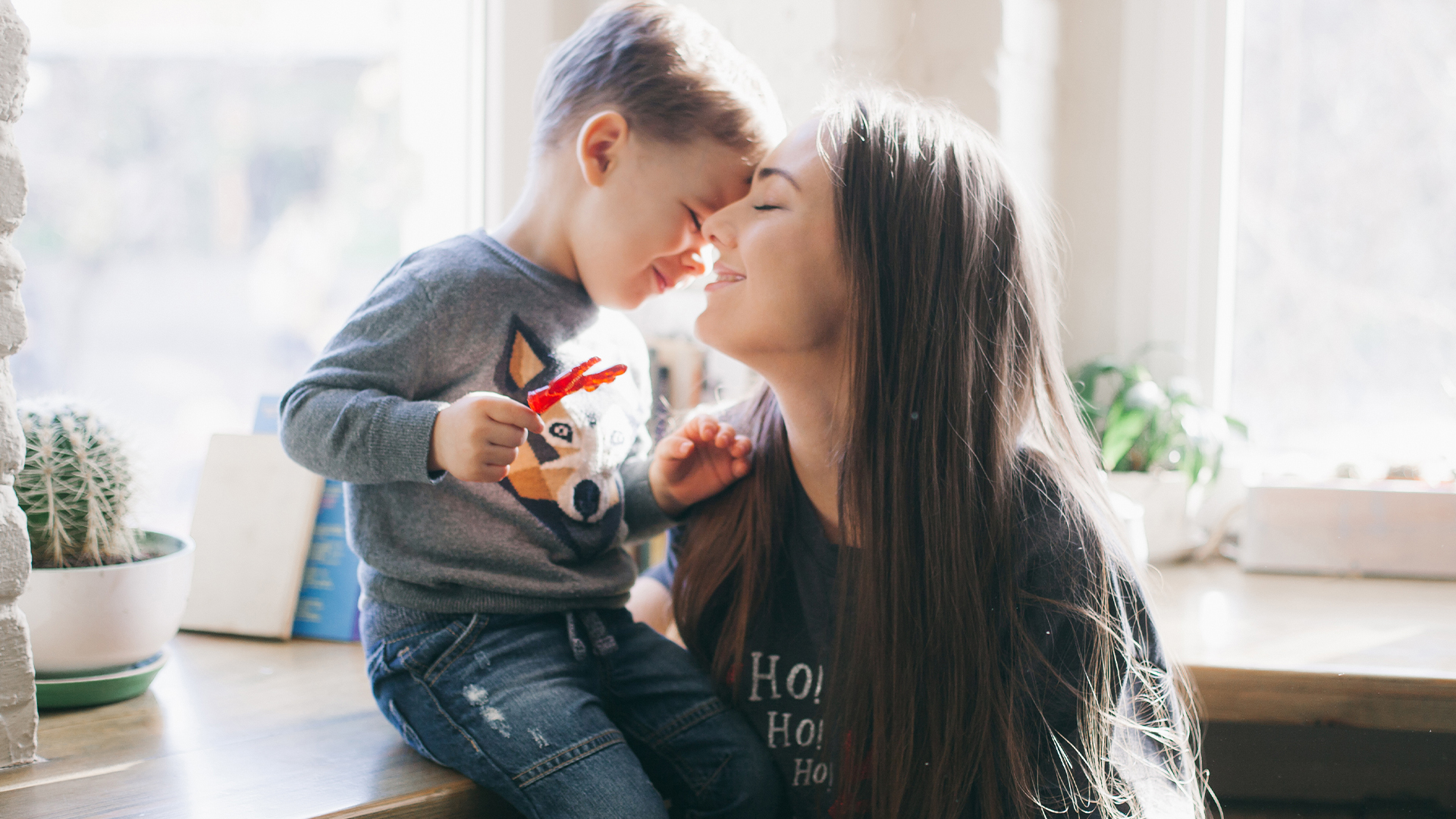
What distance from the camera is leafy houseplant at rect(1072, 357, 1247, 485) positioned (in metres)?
1.56

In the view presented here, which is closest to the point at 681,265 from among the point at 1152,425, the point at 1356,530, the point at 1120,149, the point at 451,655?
the point at 451,655

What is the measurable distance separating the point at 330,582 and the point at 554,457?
50 cm

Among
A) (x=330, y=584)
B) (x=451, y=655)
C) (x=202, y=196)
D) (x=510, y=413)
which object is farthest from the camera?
(x=202, y=196)

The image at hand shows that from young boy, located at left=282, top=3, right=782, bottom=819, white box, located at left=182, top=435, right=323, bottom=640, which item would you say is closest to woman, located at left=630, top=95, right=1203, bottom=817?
young boy, located at left=282, top=3, right=782, bottom=819

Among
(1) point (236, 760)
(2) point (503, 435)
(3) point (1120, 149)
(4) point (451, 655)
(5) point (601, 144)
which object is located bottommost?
(1) point (236, 760)

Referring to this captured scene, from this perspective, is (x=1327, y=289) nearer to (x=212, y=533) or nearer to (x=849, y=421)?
(x=849, y=421)

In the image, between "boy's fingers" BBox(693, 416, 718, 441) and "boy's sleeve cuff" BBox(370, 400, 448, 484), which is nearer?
"boy's sleeve cuff" BBox(370, 400, 448, 484)

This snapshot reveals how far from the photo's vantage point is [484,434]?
2.80 ft

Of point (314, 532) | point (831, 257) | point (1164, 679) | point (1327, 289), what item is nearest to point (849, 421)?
point (831, 257)

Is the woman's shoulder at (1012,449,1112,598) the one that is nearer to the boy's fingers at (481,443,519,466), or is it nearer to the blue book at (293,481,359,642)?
the boy's fingers at (481,443,519,466)

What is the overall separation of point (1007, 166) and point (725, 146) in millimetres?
284

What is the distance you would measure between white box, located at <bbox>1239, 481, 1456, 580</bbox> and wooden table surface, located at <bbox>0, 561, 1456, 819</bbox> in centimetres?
3

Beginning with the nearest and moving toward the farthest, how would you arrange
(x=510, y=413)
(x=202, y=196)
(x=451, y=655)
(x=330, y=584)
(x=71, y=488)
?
(x=510, y=413) → (x=451, y=655) → (x=71, y=488) → (x=330, y=584) → (x=202, y=196)

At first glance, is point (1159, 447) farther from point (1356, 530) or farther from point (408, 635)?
point (408, 635)
